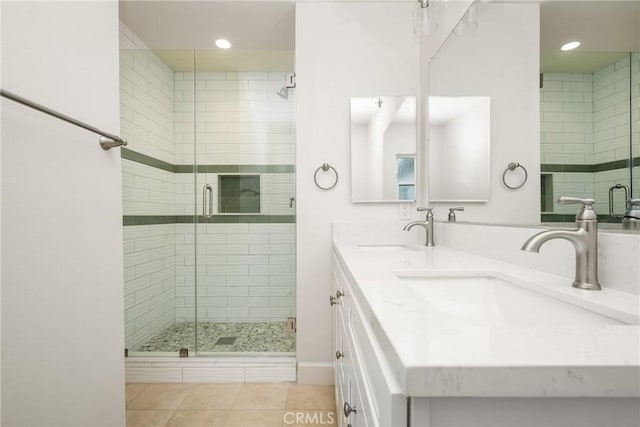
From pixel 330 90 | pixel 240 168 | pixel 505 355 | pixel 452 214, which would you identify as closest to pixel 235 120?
pixel 240 168

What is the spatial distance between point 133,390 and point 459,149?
7.65 ft

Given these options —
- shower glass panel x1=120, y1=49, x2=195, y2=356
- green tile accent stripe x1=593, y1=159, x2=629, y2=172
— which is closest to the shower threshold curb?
shower glass panel x1=120, y1=49, x2=195, y2=356

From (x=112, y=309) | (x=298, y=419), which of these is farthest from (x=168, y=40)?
(x=298, y=419)

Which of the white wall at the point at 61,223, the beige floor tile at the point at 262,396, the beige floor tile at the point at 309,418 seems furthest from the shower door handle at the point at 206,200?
the beige floor tile at the point at 309,418

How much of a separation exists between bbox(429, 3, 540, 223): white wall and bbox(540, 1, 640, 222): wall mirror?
1.3 inches

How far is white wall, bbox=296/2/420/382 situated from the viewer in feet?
5.92

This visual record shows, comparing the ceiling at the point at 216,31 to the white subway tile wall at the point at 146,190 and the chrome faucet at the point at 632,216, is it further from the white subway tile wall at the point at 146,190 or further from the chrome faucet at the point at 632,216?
the chrome faucet at the point at 632,216

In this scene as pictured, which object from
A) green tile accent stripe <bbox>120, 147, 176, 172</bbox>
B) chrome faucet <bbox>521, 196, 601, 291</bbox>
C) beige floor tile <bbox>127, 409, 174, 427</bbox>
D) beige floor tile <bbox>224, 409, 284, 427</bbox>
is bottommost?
beige floor tile <bbox>127, 409, 174, 427</bbox>

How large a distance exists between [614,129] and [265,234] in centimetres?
212

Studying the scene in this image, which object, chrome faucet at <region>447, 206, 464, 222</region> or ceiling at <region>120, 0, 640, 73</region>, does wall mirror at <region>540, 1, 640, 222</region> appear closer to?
ceiling at <region>120, 0, 640, 73</region>

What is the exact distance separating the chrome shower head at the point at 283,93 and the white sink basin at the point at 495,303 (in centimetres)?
191

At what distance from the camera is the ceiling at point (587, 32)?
2.17 ft

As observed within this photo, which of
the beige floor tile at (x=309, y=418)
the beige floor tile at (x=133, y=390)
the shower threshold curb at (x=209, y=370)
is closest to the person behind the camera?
the beige floor tile at (x=309, y=418)

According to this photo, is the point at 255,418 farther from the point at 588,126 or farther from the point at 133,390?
the point at 588,126
